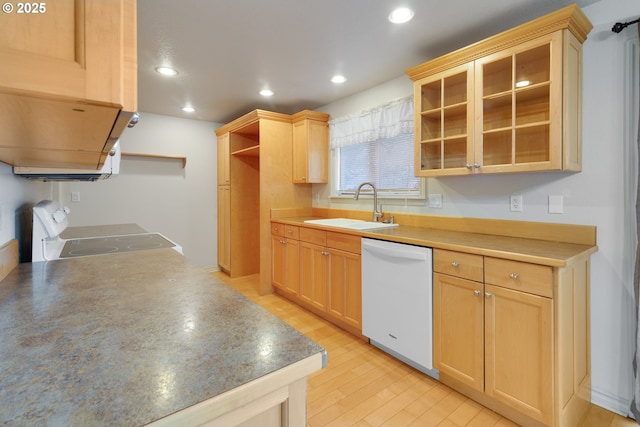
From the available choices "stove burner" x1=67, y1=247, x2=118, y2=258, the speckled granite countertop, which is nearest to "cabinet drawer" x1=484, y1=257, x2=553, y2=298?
the speckled granite countertop

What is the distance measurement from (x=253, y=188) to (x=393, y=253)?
2.90 metres

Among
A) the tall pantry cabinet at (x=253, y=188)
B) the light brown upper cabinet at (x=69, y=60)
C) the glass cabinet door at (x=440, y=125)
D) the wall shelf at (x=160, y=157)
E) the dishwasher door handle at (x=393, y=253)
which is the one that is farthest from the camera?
the wall shelf at (x=160, y=157)

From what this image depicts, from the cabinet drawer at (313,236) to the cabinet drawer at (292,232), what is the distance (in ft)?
0.21

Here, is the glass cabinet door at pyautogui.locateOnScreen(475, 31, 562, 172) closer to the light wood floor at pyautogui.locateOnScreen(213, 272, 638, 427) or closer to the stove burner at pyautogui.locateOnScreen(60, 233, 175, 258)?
the light wood floor at pyautogui.locateOnScreen(213, 272, 638, 427)

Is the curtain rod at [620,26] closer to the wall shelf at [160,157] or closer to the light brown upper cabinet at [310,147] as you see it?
the light brown upper cabinet at [310,147]

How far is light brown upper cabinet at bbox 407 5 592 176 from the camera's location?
1643mm

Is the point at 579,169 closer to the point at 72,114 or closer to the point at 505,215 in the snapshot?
the point at 505,215

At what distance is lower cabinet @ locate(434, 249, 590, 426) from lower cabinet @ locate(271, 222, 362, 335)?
2.54 ft

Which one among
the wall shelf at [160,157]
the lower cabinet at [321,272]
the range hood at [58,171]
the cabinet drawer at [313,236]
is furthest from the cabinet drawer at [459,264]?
the wall shelf at [160,157]

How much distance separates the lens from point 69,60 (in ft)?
1.51

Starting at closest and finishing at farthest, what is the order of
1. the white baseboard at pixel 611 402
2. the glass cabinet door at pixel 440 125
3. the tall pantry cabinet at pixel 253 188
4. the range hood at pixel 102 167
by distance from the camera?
the range hood at pixel 102 167, the white baseboard at pixel 611 402, the glass cabinet door at pixel 440 125, the tall pantry cabinet at pixel 253 188

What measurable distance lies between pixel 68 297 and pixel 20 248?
0.96m

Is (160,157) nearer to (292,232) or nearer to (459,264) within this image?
(292,232)

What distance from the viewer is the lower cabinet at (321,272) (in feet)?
8.20
